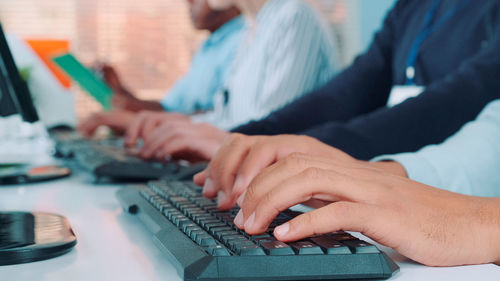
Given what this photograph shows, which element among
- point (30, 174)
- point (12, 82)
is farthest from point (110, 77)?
point (12, 82)

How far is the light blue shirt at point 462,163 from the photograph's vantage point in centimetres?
59

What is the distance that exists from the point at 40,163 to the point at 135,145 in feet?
0.68

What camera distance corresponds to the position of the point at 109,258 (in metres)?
0.44

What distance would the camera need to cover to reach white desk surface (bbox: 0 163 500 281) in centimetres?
39

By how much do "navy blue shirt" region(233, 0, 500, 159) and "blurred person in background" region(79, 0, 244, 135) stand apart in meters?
1.08

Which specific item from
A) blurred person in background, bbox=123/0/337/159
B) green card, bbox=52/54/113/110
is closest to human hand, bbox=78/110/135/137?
green card, bbox=52/54/113/110

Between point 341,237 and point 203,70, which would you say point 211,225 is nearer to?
point 341,237

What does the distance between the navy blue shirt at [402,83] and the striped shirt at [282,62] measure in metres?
0.28

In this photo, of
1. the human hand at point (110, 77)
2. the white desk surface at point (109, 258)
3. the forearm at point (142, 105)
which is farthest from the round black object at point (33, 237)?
the human hand at point (110, 77)

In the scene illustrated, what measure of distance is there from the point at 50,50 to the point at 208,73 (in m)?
0.68

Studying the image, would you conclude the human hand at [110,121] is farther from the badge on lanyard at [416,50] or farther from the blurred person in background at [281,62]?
the badge on lanyard at [416,50]

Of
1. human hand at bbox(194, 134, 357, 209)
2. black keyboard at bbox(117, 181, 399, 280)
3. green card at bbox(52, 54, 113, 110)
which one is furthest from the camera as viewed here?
green card at bbox(52, 54, 113, 110)

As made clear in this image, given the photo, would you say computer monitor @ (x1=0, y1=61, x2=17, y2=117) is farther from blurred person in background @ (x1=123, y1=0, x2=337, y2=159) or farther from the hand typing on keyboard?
blurred person in background @ (x1=123, y1=0, x2=337, y2=159)

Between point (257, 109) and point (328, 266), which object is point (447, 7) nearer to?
point (257, 109)
